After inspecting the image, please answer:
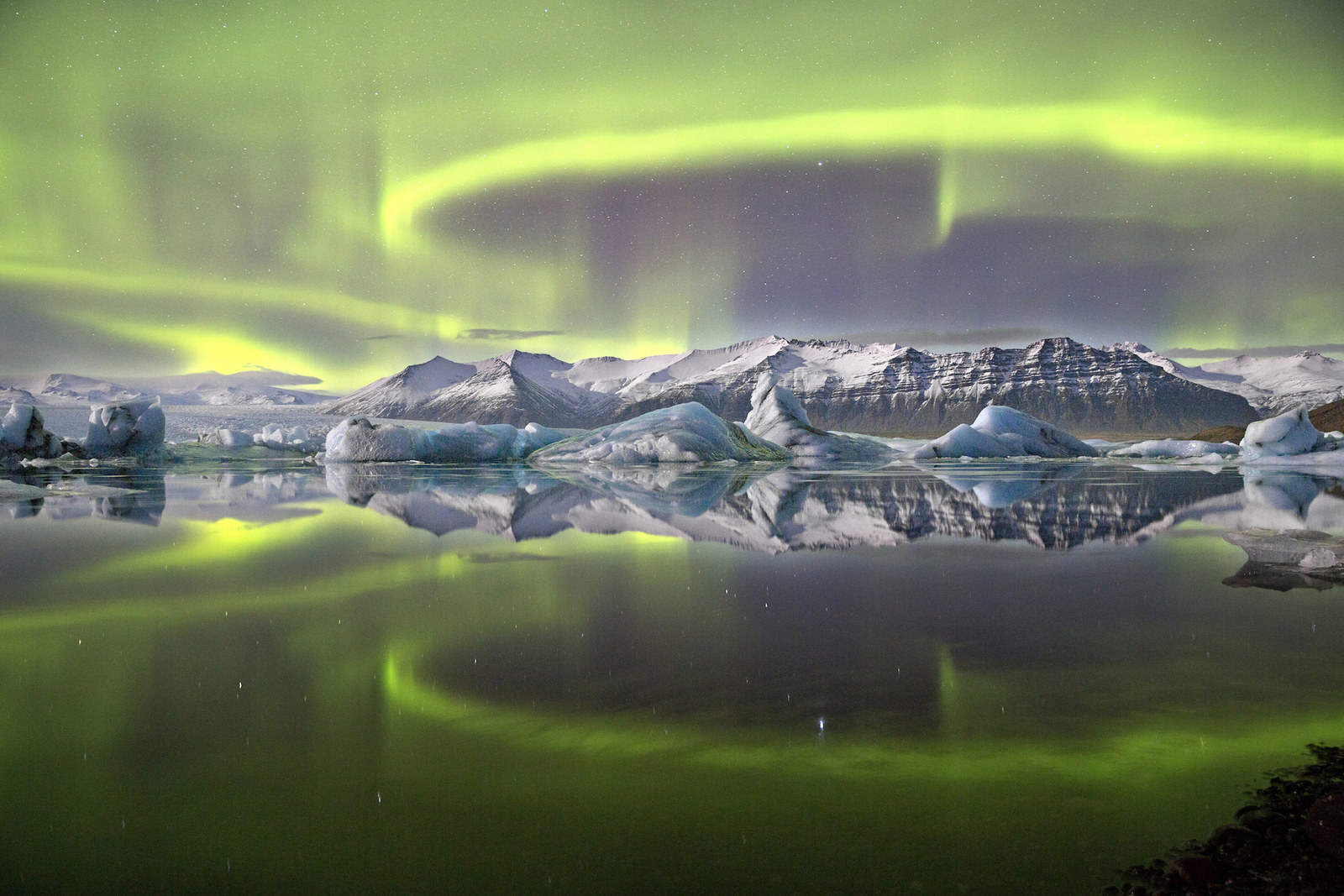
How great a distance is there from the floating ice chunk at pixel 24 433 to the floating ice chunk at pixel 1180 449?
63.8m

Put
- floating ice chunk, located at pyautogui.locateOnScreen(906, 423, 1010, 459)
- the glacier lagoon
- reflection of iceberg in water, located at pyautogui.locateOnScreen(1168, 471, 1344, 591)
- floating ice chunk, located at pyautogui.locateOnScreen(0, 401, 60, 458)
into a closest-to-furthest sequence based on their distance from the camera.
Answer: the glacier lagoon
reflection of iceberg in water, located at pyautogui.locateOnScreen(1168, 471, 1344, 591)
floating ice chunk, located at pyautogui.locateOnScreen(0, 401, 60, 458)
floating ice chunk, located at pyautogui.locateOnScreen(906, 423, 1010, 459)

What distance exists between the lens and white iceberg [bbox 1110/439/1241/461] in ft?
165

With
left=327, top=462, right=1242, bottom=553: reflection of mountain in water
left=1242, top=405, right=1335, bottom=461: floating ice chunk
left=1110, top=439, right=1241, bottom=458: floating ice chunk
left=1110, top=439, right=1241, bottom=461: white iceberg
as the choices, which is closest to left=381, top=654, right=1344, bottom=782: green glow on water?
left=327, top=462, right=1242, bottom=553: reflection of mountain in water

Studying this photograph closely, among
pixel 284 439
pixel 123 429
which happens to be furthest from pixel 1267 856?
pixel 284 439

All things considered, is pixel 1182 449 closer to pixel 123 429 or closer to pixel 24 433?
pixel 123 429

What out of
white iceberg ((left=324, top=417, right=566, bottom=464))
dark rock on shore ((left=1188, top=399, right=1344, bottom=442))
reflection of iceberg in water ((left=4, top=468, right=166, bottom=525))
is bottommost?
reflection of iceberg in water ((left=4, top=468, right=166, bottom=525))

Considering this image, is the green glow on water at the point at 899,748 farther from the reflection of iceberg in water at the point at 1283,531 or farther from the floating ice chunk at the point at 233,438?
the floating ice chunk at the point at 233,438

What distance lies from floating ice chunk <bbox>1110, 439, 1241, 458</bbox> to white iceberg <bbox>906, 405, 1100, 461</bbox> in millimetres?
3186

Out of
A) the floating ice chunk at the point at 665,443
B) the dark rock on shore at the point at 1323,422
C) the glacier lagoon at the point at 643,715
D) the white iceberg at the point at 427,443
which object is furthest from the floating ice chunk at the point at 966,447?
the dark rock on shore at the point at 1323,422

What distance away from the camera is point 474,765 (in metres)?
3.19

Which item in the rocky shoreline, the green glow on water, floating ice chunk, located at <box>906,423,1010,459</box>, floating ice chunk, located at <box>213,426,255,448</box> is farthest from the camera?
floating ice chunk, located at <box>906,423,1010,459</box>

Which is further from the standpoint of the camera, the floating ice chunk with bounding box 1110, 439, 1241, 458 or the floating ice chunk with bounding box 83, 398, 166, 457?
the floating ice chunk with bounding box 1110, 439, 1241, 458

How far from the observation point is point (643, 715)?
377 cm

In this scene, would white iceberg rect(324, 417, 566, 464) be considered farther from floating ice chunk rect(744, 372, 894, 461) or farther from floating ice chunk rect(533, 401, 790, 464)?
floating ice chunk rect(744, 372, 894, 461)
